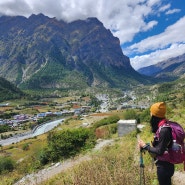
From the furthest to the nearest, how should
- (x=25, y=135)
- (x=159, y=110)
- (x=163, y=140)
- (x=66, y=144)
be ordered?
(x=25, y=135) < (x=66, y=144) < (x=159, y=110) < (x=163, y=140)

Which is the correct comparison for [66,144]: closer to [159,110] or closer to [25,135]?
[159,110]

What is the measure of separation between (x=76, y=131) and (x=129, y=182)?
20.3 m

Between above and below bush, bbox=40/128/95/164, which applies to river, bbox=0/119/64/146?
below

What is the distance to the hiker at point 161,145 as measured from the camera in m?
4.39

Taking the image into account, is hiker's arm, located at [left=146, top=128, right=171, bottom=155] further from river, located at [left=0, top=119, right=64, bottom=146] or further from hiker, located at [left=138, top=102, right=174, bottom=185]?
river, located at [left=0, top=119, right=64, bottom=146]

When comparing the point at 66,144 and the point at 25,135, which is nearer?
the point at 66,144

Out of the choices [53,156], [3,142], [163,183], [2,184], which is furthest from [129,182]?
[3,142]

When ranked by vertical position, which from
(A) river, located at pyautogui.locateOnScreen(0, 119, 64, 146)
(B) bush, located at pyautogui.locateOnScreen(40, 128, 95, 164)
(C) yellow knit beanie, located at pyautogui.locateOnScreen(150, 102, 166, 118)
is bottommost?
(A) river, located at pyautogui.locateOnScreen(0, 119, 64, 146)

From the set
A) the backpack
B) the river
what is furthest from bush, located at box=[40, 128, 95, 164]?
the river

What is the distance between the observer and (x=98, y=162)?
6828 millimetres

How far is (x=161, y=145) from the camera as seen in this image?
4391 millimetres

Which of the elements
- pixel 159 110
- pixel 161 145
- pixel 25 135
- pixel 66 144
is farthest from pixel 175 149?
pixel 25 135

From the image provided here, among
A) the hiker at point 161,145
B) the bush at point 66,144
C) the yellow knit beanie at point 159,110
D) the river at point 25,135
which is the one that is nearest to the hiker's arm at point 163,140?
the hiker at point 161,145

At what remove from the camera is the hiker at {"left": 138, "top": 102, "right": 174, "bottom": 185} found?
14.4 feet
